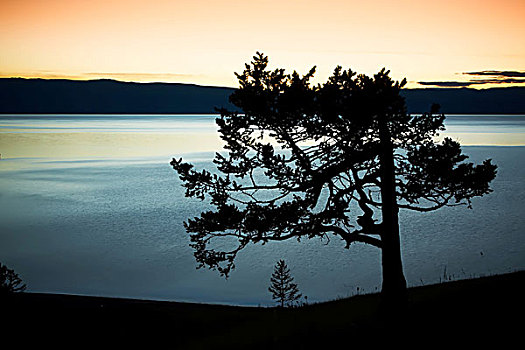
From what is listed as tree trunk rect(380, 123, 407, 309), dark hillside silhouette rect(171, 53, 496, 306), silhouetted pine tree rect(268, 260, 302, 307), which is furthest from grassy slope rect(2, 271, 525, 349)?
silhouetted pine tree rect(268, 260, 302, 307)

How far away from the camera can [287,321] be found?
19.1 m

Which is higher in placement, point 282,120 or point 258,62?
point 258,62

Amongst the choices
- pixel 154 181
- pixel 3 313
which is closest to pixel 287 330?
pixel 3 313

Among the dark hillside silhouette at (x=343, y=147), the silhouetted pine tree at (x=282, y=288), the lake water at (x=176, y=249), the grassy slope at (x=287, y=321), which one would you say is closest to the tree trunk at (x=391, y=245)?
the dark hillside silhouette at (x=343, y=147)

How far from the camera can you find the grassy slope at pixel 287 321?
13836 mm

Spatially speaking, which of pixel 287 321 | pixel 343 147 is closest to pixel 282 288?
pixel 287 321

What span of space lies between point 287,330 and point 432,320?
481 centimetres

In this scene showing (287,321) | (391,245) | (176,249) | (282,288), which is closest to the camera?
(391,245)

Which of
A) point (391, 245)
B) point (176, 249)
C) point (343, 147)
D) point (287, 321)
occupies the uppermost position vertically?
point (343, 147)

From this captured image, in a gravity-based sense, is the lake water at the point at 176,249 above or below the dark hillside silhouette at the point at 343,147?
below

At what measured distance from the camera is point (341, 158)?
14.6 metres

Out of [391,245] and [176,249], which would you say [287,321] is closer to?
[391,245]

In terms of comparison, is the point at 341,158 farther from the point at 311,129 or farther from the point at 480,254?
the point at 480,254

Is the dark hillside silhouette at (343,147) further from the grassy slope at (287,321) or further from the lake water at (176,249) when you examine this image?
the lake water at (176,249)
